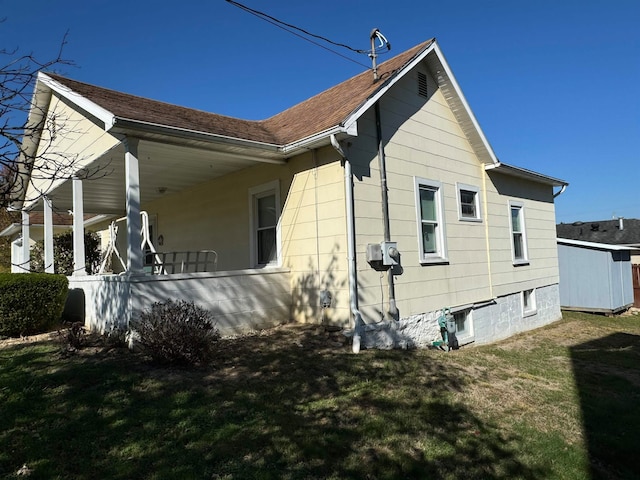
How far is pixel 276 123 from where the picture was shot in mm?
10703

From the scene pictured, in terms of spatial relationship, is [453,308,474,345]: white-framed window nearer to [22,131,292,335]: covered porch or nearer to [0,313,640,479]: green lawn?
[0,313,640,479]: green lawn

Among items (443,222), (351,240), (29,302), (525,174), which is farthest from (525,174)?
(29,302)

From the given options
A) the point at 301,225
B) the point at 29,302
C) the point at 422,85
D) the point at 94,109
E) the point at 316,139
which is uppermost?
the point at 422,85

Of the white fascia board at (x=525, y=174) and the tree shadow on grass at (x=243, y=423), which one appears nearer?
the tree shadow on grass at (x=243, y=423)

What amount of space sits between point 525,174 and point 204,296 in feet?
32.0

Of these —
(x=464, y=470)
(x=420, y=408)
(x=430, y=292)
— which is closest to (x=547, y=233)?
(x=430, y=292)

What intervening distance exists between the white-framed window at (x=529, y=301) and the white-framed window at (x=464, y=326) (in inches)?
134

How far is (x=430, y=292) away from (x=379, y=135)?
10.9ft

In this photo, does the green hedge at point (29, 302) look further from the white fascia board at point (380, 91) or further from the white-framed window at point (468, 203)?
the white-framed window at point (468, 203)

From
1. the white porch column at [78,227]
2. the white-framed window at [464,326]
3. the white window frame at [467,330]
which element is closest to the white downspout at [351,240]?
the white-framed window at [464,326]

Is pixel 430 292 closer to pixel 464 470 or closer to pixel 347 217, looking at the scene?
pixel 347 217

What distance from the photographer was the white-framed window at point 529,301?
1286 centimetres

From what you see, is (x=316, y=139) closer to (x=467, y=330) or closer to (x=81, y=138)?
(x=81, y=138)

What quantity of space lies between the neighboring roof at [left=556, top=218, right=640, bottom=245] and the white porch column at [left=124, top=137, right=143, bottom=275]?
28221 mm
